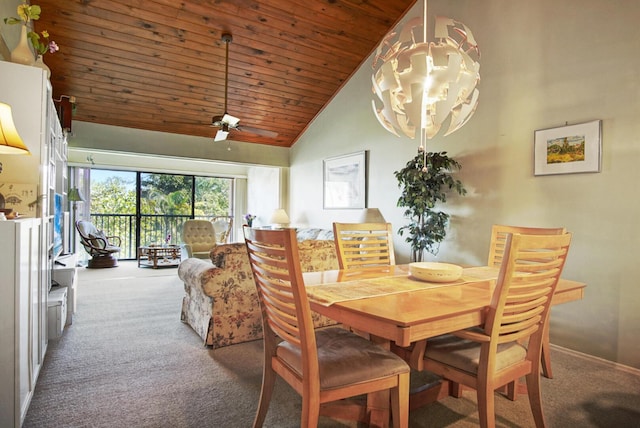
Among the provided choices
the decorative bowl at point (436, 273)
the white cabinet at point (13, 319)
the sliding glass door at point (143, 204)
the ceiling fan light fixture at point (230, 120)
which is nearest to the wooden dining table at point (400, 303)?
the decorative bowl at point (436, 273)

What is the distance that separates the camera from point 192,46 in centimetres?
439

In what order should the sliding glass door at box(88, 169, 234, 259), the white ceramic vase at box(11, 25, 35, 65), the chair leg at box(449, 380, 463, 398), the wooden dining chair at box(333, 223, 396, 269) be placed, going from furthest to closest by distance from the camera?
1. the sliding glass door at box(88, 169, 234, 259)
2. the wooden dining chair at box(333, 223, 396, 269)
3. the white ceramic vase at box(11, 25, 35, 65)
4. the chair leg at box(449, 380, 463, 398)

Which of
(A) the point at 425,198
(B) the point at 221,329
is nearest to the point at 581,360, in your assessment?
(A) the point at 425,198

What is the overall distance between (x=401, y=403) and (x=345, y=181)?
4.18 metres

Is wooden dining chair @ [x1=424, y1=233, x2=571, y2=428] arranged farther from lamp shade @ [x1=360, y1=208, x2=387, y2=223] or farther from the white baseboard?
lamp shade @ [x1=360, y1=208, x2=387, y2=223]

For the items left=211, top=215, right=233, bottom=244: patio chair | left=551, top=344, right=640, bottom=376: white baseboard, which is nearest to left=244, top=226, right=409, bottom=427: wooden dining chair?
left=551, top=344, right=640, bottom=376: white baseboard

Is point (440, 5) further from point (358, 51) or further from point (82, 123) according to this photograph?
point (82, 123)

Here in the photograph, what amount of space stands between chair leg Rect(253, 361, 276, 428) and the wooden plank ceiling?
3.84m

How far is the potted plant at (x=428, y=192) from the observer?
366 cm

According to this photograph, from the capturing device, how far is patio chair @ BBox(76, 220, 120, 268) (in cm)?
639

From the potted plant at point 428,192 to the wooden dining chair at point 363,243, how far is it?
1.11 meters

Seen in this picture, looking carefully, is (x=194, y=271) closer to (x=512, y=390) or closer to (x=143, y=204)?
(x=512, y=390)

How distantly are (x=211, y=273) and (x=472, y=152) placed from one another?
283cm

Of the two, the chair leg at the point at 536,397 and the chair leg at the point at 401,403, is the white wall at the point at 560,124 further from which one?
the chair leg at the point at 401,403
